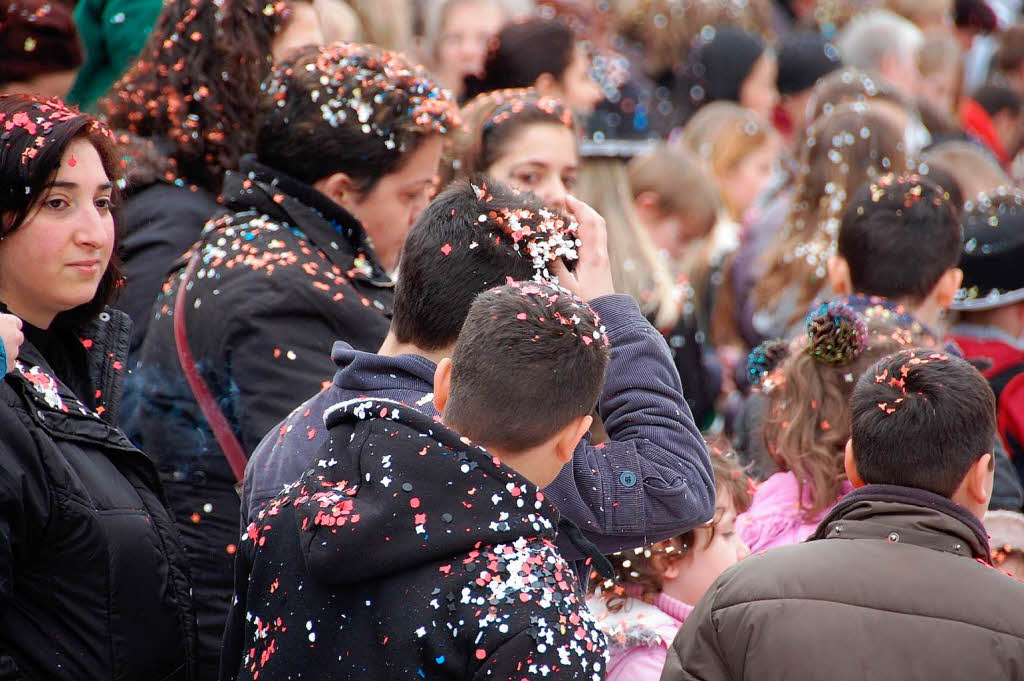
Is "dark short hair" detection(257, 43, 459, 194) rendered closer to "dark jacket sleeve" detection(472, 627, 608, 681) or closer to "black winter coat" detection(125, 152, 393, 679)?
"black winter coat" detection(125, 152, 393, 679)

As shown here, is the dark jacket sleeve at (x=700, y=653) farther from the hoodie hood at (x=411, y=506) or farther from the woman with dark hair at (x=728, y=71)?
the woman with dark hair at (x=728, y=71)

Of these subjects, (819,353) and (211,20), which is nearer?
(819,353)

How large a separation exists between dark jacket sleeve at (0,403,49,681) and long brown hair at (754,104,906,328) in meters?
2.95

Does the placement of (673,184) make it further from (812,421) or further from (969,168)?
(812,421)

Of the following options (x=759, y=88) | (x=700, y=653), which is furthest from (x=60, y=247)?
(x=759, y=88)

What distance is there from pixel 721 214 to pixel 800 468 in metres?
3.49

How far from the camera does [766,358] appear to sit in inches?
133

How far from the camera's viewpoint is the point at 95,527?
2.32 metres

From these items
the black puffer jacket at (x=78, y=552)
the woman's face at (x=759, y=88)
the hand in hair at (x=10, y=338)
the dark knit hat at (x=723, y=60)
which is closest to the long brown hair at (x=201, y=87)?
the black puffer jacket at (x=78, y=552)

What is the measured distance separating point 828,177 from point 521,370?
9.86 feet

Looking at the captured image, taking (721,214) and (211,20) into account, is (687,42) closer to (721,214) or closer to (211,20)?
(721,214)

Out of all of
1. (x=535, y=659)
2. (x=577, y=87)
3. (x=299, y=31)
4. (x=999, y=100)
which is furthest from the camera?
(x=999, y=100)

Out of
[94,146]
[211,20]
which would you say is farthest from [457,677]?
[211,20]

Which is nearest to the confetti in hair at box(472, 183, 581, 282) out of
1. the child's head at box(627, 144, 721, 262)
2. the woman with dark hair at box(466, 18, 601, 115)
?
the woman with dark hair at box(466, 18, 601, 115)
